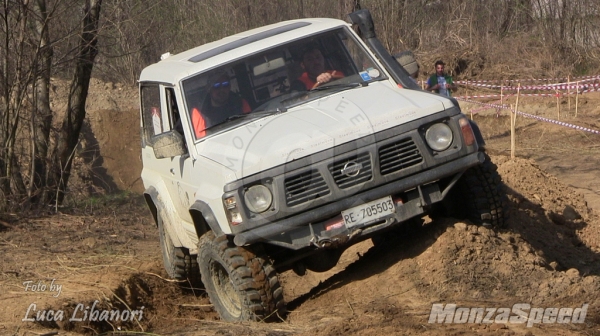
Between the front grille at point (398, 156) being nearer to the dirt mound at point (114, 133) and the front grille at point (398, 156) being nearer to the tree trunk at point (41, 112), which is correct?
the tree trunk at point (41, 112)

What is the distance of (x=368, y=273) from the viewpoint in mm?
6324

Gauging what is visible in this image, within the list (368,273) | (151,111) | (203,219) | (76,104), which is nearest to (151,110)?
(151,111)

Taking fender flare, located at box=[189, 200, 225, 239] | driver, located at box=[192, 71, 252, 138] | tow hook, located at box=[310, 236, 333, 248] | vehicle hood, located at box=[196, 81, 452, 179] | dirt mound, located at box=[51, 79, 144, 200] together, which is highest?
driver, located at box=[192, 71, 252, 138]

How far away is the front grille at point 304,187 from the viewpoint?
214 inches

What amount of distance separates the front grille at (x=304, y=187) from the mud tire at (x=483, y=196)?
4.22ft

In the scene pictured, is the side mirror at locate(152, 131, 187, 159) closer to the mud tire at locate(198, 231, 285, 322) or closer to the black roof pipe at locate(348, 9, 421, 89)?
the mud tire at locate(198, 231, 285, 322)

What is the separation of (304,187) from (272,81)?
1200 mm

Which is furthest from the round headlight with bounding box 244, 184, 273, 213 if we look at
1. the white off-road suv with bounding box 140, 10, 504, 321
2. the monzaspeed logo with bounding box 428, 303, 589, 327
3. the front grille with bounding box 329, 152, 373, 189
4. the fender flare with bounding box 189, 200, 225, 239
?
the monzaspeed logo with bounding box 428, 303, 589, 327

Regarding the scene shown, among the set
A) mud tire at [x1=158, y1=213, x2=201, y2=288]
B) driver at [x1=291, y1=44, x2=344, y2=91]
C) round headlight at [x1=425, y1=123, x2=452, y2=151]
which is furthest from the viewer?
mud tire at [x1=158, y1=213, x2=201, y2=288]

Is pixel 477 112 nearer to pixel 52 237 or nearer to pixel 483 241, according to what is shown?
pixel 52 237

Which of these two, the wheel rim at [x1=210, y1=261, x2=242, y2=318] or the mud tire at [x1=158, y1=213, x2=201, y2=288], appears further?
the mud tire at [x1=158, y1=213, x2=201, y2=288]

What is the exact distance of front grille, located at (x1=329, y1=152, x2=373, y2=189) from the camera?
5473 millimetres

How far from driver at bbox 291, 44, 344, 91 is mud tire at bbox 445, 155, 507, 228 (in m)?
1.26

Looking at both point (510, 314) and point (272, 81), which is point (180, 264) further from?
point (510, 314)
